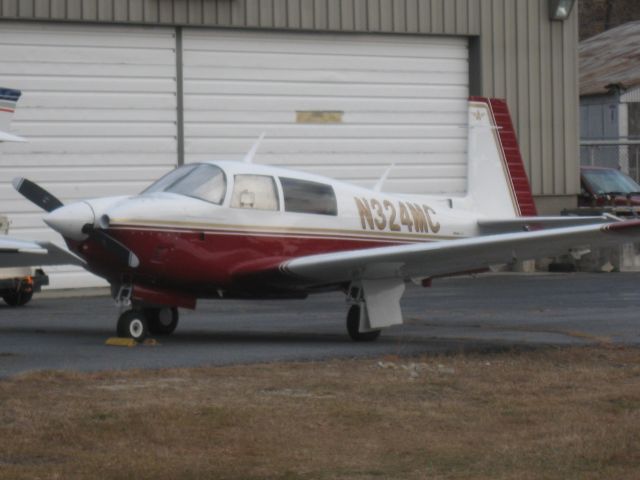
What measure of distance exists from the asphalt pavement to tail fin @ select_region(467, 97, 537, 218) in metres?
1.47

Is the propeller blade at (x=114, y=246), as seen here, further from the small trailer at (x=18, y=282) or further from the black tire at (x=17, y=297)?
the black tire at (x=17, y=297)

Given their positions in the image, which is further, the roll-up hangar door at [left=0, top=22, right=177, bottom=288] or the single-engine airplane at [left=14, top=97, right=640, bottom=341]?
the roll-up hangar door at [left=0, top=22, right=177, bottom=288]

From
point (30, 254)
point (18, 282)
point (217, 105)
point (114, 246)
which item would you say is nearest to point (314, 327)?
point (30, 254)

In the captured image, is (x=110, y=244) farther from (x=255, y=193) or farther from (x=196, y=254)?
(x=255, y=193)

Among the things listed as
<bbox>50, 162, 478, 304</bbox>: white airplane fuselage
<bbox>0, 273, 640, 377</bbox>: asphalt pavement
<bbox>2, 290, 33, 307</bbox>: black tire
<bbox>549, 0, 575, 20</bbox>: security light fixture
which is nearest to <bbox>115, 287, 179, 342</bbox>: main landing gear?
<bbox>50, 162, 478, 304</bbox>: white airplane fuselage

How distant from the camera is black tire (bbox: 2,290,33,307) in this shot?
20.7 m

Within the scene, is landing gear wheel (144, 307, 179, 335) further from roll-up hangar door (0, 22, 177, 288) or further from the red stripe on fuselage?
roll-up hangar door (0, 22, 177, 288)

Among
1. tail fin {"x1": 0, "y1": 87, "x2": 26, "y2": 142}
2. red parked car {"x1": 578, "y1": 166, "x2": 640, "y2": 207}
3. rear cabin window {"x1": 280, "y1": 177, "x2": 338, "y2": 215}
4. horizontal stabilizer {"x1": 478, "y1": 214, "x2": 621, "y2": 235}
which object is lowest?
horizontal stabilizer {"x1": 478, "y1": 214, "x2": 621, "y2": 235}

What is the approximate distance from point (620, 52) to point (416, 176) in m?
25.7

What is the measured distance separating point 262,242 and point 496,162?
4.35 meters

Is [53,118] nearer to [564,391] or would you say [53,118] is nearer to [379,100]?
[379,100]

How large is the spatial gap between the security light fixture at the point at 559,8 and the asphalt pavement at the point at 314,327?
23.0ft

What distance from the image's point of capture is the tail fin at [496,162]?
1789cm

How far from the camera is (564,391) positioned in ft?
35.3
